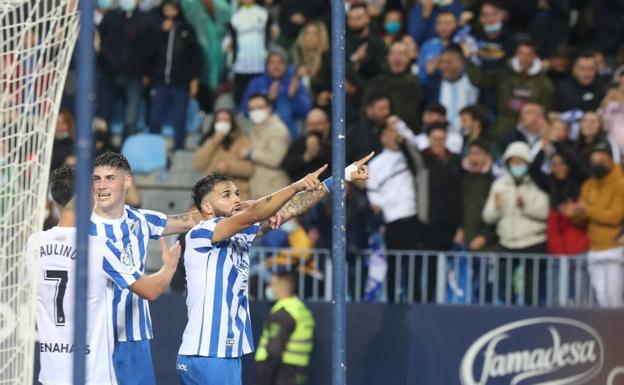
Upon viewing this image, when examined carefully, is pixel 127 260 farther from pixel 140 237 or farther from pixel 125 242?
pixel 140 237

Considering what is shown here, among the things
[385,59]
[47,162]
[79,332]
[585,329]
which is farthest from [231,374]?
[385,59]

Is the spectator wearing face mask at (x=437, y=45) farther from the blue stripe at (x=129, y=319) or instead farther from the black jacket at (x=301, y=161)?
the blue stripe at (x=129, y=319)

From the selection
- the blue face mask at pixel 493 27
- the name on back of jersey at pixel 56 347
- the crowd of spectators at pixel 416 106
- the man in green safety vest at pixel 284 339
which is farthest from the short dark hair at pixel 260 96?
the name on back of jersey at pixel 56 347

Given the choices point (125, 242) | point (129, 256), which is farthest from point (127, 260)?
point (125, 242)

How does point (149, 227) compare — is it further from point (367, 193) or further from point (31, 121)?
point (367, 193)

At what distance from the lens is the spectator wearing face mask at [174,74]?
15531mm

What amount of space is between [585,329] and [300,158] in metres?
3.16

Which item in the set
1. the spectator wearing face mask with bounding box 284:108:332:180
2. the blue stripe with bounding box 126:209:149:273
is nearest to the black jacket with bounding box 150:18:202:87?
the spectator wearing face mask with bounding box 284:108:332:180

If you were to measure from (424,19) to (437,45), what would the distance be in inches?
21.5

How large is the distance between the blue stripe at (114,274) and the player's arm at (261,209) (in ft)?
2.48

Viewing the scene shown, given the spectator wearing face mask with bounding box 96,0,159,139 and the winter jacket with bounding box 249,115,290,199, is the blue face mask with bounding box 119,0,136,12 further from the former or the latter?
the winter jacket with bounding box 249,115,290,199

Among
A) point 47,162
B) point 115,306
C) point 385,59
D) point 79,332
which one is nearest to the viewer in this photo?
point 79,332

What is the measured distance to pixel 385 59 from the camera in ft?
48.6

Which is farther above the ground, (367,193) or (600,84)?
(600,84)
